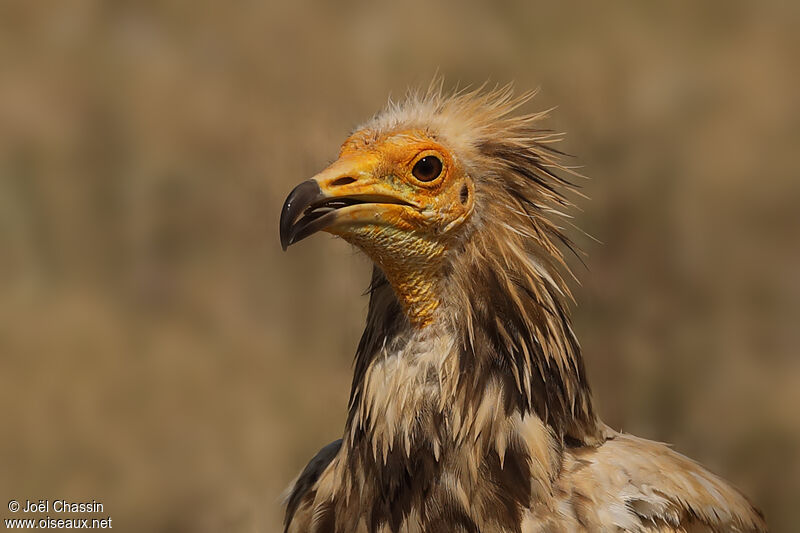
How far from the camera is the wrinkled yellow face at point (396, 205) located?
2.19m

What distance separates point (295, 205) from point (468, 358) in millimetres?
645

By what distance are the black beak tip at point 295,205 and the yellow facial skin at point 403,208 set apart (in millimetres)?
30

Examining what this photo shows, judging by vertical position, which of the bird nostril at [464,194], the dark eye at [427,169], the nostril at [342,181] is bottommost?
the bird nostril at [464,194]

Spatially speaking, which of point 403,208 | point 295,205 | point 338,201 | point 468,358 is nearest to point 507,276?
point 468,358

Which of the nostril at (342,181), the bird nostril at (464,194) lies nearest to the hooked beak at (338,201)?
the nostril at (342,181)

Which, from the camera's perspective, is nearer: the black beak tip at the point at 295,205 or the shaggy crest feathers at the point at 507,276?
the black beak tip at the point at 295,205

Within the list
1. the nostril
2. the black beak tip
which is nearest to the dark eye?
the nostril

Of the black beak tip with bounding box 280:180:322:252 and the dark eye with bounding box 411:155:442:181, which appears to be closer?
the black beak tip with bounding box 280:180:322:252

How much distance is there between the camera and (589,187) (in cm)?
502

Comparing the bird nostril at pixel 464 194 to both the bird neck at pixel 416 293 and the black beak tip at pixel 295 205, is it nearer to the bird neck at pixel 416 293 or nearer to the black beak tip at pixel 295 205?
the bird neck at pixel 416 293

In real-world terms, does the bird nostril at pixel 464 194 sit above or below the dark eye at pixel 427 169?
below

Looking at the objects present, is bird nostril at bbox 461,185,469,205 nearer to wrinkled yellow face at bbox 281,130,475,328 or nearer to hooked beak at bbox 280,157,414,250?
wrinkled yellow face at bbox 281,130,475,328

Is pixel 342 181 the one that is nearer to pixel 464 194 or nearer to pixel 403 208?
pixel 403 208

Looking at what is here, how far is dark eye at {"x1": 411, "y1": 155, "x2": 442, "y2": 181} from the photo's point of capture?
2.32 metres
